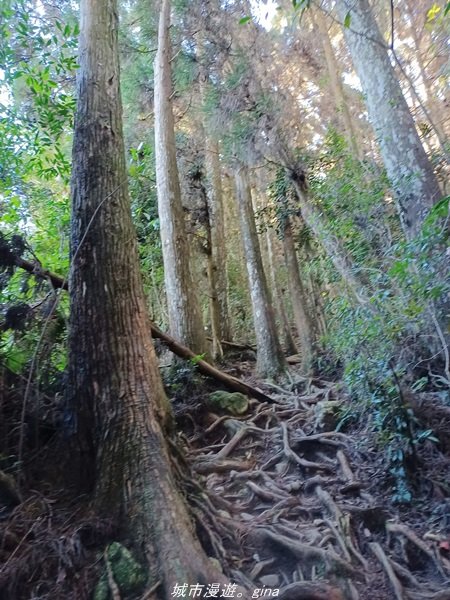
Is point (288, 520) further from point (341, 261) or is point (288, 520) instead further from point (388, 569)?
point (341, 261)

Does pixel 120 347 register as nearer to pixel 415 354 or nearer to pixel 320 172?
pixel 415 354

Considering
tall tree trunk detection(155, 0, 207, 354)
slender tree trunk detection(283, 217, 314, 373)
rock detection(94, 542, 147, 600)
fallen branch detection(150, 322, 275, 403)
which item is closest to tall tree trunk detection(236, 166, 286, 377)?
slender tree trunk detection(283, 217, 314, 373)

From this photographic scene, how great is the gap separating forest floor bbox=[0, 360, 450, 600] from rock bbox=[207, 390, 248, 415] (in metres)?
0.36

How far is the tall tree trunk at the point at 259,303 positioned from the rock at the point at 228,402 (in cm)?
197

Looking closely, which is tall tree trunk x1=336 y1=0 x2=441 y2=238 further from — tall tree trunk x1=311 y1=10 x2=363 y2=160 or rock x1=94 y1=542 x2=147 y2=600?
tall tree trunk x1=311 y1=10 x2=363 y2=160

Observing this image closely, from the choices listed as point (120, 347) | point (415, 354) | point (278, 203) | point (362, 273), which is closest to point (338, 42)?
point (278, 203)

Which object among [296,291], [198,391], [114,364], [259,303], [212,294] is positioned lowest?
[114,364]

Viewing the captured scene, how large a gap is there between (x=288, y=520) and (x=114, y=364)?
2129 mm

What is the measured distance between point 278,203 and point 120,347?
6.74 m

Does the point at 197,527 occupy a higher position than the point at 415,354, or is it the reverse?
the point at 415,354

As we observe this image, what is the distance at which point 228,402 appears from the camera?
598 centimetres

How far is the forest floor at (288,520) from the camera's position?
2518mm

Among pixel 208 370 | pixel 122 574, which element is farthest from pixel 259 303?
pixel 122 574

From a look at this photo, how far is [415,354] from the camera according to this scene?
4.45m
